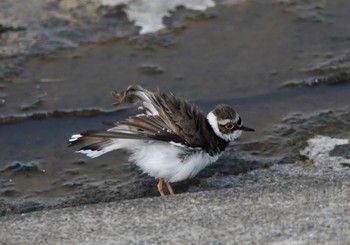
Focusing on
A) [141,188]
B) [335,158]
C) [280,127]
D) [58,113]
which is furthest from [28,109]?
[335,158]

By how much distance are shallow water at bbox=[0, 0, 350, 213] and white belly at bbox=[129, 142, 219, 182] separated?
0.21m

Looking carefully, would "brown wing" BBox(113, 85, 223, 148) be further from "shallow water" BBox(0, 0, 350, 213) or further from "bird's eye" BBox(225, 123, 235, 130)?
"shallow water" BBox(0, 0, 350, 213)

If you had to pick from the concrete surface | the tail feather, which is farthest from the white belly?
the concrete surface

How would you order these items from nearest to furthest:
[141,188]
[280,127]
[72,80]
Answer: [141,188] < [280,127] < [72,80]

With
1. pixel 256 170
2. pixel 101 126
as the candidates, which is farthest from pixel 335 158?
pixel 101 126

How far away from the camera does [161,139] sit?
17.1 feet

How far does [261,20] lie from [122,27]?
1240 mm

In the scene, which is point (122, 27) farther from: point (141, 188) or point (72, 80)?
point (141, 188)

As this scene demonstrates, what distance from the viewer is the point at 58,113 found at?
6.39m

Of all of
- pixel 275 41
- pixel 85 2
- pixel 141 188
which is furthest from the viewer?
pixel 85 2

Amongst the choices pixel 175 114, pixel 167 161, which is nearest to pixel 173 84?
pixel 175 114

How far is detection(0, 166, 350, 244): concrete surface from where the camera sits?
4.14m

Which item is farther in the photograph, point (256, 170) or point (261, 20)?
point (261, 20)

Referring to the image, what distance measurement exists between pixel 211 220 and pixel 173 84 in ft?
8.41
